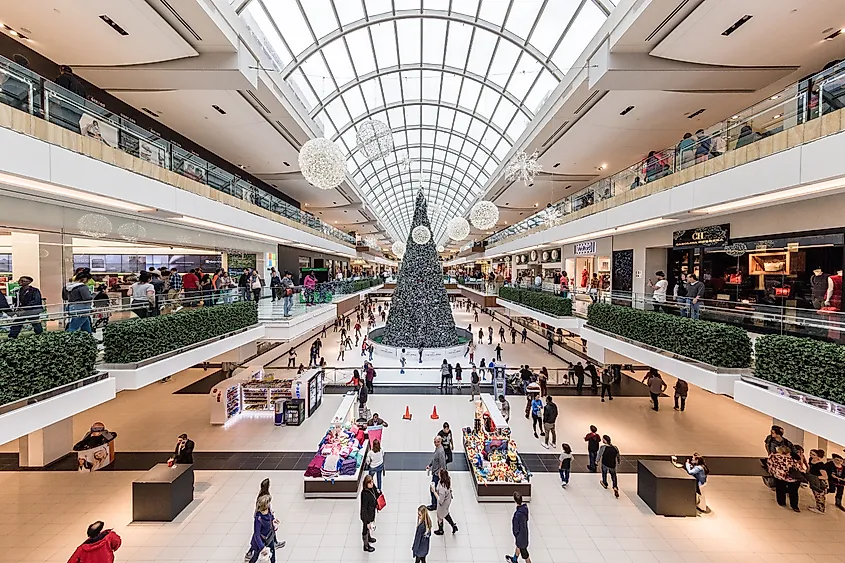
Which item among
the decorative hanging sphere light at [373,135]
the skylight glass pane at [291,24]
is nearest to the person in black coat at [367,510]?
the decorative hanging sphere light at [373,135]

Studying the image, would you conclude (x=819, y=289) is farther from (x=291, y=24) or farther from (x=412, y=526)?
(x=291, y=24)

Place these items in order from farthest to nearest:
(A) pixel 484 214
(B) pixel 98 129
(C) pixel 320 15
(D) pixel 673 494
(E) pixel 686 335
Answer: (A) pixel 484 214
(C) pixel 320 15
(E) pixel 686 335
(D) pixel 673 494
(B) pixel 98 129

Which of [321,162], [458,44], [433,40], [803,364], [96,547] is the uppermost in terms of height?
[433,40]

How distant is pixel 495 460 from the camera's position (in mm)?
8883

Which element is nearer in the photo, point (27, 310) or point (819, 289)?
point (27, 310)

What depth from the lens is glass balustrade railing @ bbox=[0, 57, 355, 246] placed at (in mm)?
5809

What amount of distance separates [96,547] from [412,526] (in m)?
4.91

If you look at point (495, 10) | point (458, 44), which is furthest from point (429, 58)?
point (495, 10)

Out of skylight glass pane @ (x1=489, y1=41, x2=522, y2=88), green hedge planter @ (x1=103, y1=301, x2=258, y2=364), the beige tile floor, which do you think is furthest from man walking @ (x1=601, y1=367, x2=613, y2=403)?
skylight glass pane @ (x1=489, y1=41, x2=522, y2=88)

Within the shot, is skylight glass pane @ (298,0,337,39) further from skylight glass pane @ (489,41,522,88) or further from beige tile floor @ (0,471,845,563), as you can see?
beige tile floor @ (0,471,845,563)

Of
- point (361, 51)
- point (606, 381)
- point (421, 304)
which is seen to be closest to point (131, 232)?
point (421, 304)

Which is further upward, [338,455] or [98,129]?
[98,129]

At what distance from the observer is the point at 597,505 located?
8422mm

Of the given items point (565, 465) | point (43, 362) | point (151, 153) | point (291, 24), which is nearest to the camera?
point (43, 362)
